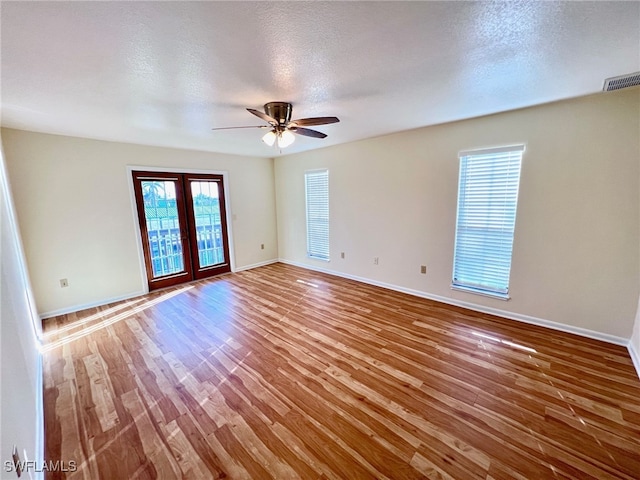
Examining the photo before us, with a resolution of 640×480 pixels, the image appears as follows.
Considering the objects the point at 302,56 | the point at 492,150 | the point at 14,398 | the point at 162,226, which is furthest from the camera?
the point at 162,226

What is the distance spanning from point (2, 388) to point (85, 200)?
11.0 feet

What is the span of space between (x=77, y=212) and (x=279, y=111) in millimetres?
3301

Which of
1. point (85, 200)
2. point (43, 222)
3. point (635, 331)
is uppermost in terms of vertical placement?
point (85, 200)

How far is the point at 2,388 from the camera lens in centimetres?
114

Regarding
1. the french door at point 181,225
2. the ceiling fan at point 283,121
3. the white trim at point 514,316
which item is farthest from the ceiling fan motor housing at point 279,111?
the white trim at point 514,316

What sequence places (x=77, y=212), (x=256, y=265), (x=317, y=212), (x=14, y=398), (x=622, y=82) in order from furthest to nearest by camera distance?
1. (x=256, y=265)
2. (x=317, y=212)
3. (x=77, y=212)
4. (x=622, y=82)
5. (x=14, y=398)

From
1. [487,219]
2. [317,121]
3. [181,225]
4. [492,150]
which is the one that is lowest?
[181,225]

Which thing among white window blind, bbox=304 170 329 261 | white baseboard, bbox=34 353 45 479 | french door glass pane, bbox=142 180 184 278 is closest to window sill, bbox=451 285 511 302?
white window blind, bbox=304 170 329 261

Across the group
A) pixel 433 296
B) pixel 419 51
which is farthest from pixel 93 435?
pixel 433 296

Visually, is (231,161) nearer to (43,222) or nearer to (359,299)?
(43,222)

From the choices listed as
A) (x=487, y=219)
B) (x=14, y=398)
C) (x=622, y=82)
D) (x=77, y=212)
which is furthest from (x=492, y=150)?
(x=77, y=212)

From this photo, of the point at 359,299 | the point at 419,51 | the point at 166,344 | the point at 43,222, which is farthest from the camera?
the point at 359,299

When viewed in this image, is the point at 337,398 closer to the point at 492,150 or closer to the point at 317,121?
the point at 317,121

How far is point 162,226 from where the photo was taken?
14.5 feet
